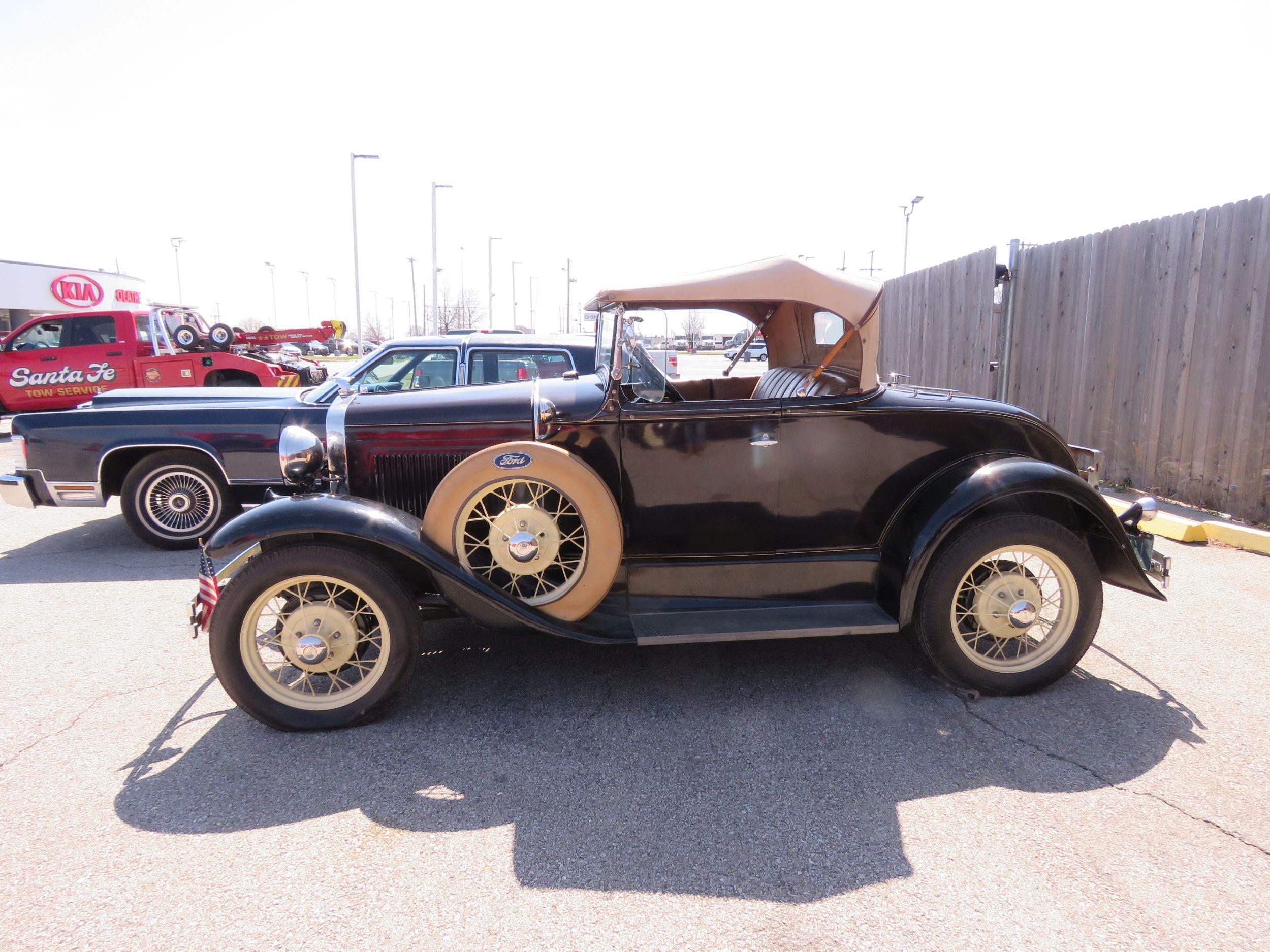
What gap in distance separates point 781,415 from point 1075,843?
2.03 meters

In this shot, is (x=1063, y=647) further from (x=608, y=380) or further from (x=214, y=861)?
(x=214, y=861)

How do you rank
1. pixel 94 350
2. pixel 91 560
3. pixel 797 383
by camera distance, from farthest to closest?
pixel 94 350
pixel 91 560
pixel 797 383

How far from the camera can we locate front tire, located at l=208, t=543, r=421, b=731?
10.5 ft

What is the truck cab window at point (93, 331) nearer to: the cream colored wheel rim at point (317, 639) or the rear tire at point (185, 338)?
the rear tire at point (185, 338)

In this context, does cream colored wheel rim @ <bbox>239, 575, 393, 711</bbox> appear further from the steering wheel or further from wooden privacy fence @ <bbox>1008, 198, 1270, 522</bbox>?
wooden privacy fence @ <bbox>1008, 198, 1270, 522</bbox>

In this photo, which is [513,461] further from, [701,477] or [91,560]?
[91,560]

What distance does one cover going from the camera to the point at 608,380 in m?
3.75

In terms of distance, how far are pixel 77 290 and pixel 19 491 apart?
3187 centimetres

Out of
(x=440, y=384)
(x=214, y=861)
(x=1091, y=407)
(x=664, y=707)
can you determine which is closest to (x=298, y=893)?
(x=214, y=861)

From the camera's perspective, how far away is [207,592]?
10.6ft

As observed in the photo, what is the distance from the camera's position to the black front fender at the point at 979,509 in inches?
138

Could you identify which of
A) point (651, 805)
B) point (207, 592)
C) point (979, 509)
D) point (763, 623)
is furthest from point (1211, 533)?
point (207, 592)

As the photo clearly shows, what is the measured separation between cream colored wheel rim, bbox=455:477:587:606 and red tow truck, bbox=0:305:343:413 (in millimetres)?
9735

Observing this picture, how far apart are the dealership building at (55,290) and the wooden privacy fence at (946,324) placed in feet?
98.4
